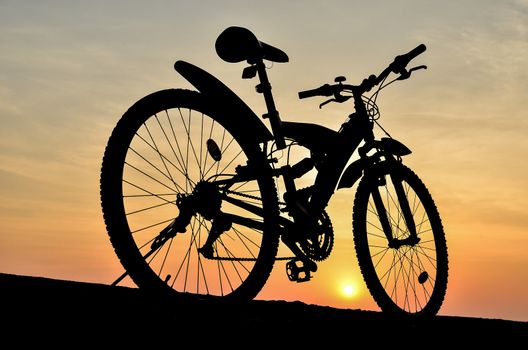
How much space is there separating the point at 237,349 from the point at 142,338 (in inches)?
16.1

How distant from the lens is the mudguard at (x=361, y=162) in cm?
526

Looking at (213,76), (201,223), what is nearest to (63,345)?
(201,223)

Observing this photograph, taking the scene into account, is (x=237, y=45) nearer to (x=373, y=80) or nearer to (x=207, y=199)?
(x=207, y=199)

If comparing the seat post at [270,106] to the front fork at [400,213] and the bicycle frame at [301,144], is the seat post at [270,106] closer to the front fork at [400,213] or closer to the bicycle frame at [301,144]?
the bicycle frame at [301,144]

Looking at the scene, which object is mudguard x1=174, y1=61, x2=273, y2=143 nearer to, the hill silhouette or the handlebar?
the handlebar

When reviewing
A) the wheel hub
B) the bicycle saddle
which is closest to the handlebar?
the bicycle saddle

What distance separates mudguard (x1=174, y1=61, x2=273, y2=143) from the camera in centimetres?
437

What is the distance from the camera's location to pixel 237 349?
9.57ft

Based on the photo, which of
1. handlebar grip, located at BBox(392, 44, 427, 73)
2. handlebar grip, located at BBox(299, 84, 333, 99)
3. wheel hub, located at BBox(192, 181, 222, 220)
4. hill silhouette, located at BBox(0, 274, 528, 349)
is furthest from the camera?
handlebar grip, located at BBox(392, 44, 427, 73)

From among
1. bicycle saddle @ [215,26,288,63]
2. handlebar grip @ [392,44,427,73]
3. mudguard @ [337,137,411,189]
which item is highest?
handlebar grip @ [392,44,427,73]

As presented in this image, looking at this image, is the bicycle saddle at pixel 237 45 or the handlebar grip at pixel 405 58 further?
the handlebar grip at pixel 405 58

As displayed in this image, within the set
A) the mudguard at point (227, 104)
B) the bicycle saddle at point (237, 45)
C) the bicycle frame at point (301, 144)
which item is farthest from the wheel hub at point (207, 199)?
the bicycle saddle at point (237, 45)

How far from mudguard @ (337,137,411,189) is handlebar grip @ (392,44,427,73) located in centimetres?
59

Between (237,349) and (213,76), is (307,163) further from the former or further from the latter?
→ (237,349)
